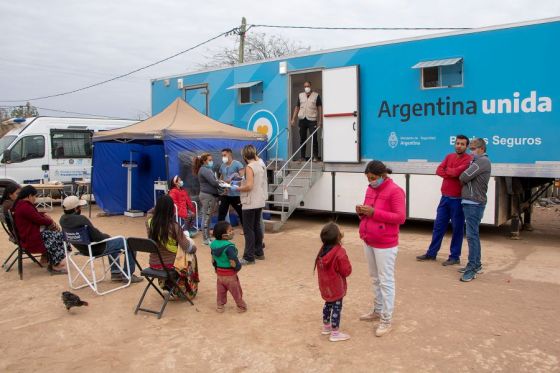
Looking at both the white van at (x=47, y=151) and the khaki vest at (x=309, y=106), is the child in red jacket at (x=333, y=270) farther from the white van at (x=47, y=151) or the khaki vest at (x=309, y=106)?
the white van at (x=47, y=151)

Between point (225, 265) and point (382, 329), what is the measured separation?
1.51 meters

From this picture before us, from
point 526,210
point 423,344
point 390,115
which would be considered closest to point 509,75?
point 390,115

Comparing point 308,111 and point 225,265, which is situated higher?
point 308,111

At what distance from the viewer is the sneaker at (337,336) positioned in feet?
13.1

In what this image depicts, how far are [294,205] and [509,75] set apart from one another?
432cm

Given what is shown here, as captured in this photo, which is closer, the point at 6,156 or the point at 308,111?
the point at 308,111

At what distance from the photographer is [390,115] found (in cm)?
932

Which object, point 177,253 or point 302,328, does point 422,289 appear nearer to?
point 302,328

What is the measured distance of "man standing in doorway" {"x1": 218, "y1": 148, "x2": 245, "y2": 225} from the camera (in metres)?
8.00

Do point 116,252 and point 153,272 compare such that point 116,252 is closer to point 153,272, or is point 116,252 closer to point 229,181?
point 153,272

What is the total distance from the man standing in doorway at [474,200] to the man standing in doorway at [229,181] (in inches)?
137

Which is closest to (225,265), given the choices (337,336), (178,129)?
(337,336)

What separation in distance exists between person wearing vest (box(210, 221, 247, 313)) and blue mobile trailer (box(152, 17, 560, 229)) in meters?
5.09

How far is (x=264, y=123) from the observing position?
11.5m
